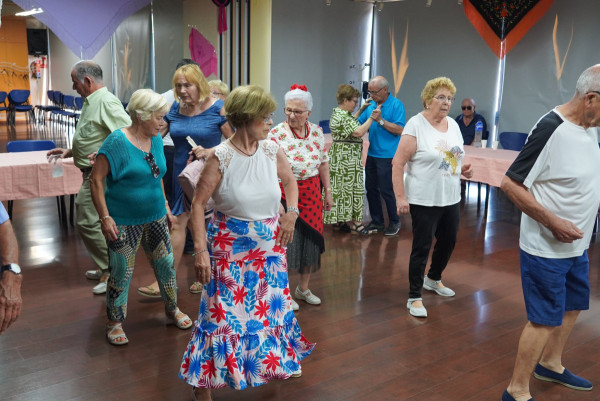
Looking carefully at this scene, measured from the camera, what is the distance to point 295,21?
9438 mm

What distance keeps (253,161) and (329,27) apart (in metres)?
7.95

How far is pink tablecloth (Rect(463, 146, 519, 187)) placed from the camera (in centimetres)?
620

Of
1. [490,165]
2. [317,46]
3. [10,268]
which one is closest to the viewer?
[10,268]

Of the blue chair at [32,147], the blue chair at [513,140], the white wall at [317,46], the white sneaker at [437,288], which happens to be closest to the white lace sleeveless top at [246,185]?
the white sneaker at [437,288]

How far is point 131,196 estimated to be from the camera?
3139 millimetres

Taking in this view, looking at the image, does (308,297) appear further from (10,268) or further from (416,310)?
(10,268)

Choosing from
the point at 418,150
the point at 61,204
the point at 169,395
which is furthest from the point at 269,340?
the point at 61,204

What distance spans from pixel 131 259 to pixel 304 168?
46.0 inches

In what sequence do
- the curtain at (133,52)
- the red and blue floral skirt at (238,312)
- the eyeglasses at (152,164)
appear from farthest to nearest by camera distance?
the curtain at (133,52) → the eyeglasses at (152,164) → the red and blue floral skirt at (238,312)

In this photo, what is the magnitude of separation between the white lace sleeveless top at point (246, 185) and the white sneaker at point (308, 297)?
1.57 metres

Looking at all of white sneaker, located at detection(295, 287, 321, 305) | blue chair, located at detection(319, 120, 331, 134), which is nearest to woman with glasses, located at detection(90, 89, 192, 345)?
white sneaker, located at detection(295, 287, 321, 305)

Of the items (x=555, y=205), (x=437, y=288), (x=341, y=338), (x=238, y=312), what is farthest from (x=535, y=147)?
(x=437, y=288)

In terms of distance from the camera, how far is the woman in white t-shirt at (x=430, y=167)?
3.71 metres

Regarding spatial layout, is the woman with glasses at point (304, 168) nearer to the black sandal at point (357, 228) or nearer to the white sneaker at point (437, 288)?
the white sneaker at point (437, 288)
